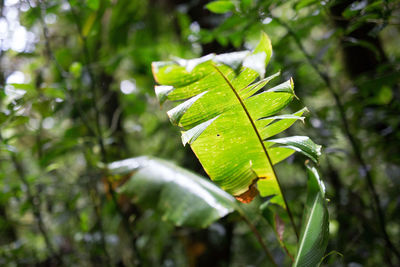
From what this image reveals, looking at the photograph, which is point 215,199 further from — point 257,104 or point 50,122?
point 50,122

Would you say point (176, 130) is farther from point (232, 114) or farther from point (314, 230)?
point (314, 230)

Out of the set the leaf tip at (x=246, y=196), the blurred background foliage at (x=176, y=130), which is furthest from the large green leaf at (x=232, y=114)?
the blurred background foliage at (x=176, y=130)

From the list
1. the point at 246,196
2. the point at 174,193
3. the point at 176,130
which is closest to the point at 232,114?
the point at 246,196

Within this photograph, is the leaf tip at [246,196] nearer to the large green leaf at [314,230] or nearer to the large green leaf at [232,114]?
the large green leaf at [232,114]

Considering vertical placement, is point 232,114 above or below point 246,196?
above

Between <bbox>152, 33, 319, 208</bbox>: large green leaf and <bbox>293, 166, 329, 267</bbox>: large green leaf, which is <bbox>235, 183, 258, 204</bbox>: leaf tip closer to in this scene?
<bbox>152, 33, 319, 208</bbox>: large green leaf

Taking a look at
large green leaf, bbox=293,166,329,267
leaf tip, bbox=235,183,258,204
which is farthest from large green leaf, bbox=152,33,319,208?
large green leaf, bbox=293,166,329,267
